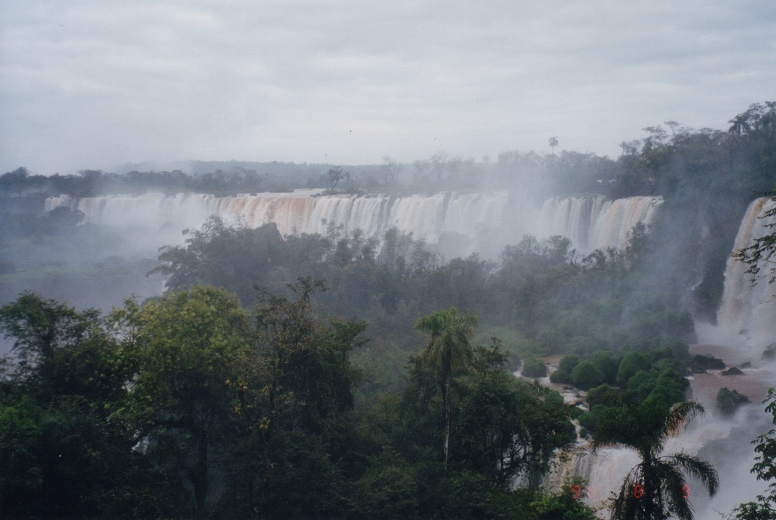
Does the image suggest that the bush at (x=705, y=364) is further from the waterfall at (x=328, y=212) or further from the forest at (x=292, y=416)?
the waterfall at (x=328, y=212)

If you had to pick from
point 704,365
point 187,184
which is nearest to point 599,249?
point 704,365

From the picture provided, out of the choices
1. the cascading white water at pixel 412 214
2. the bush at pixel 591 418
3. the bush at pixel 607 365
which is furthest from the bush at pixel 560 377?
the cascading white water at pixel 412 214

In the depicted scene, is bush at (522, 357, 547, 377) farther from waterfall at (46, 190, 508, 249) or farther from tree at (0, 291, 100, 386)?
waterfall at (46, 190, 508, 249)

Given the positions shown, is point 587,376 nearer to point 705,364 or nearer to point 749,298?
point 705,364

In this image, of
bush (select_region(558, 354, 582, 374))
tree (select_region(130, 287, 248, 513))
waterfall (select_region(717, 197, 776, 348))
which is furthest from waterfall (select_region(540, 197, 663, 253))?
tree (select_region(130, 287, 248, 513))

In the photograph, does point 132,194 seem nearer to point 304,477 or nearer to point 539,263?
point 539,263

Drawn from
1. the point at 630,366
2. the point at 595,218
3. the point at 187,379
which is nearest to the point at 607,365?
the point at 630,366
